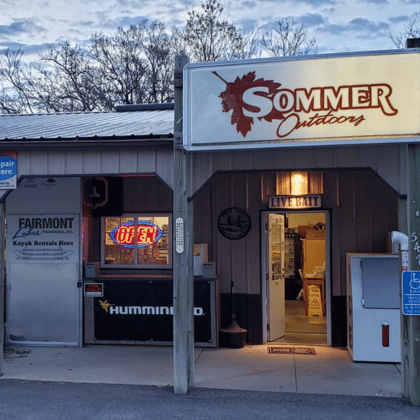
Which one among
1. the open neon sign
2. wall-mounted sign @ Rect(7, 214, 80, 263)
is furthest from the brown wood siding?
wall-mounted sign @ Rect(7, 214, 80, 263)

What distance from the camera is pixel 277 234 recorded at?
9898 mm

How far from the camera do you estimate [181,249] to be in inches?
264

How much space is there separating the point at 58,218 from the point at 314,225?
721 cm

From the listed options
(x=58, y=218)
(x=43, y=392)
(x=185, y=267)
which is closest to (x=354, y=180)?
(x=185, y=267)

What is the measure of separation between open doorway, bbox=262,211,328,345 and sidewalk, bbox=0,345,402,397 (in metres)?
0.81

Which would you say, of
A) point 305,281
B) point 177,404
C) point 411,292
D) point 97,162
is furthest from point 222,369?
point 305,281

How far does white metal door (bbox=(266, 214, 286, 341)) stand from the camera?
30.7ft

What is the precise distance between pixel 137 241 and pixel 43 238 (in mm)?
1624

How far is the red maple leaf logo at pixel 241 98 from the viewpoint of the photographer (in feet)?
20.8

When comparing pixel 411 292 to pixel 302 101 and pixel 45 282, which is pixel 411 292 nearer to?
pixel 302 101

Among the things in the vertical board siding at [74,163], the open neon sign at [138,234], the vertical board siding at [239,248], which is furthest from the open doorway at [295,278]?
the vertical board siding at [74,163]

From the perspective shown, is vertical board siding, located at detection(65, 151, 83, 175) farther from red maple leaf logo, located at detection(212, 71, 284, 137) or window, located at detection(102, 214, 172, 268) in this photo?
window, located at detection(102, 214, 172, 268)

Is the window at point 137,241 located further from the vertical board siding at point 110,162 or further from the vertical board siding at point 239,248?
the vertical board siding at point 110,162

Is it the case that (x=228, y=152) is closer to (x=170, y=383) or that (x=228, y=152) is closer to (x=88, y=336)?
(x=170, y=383)
